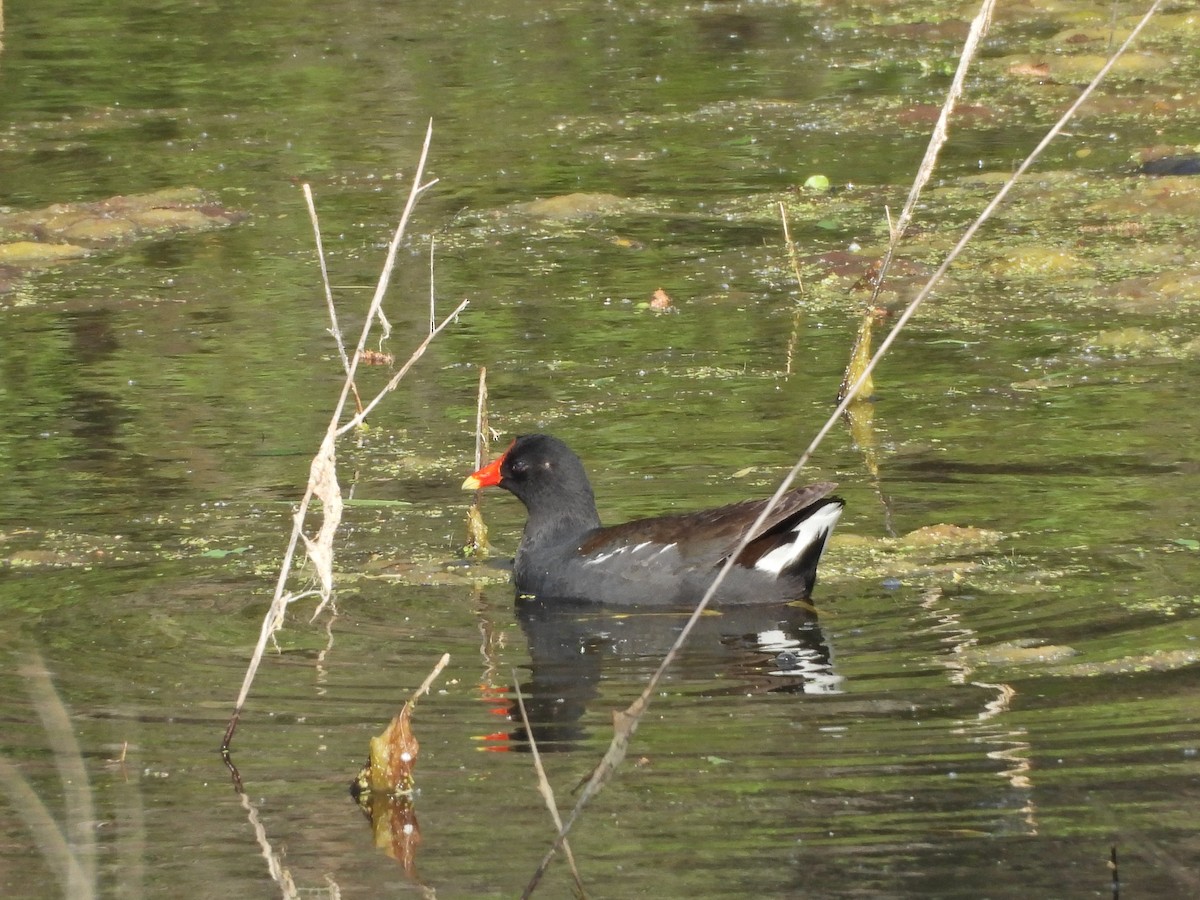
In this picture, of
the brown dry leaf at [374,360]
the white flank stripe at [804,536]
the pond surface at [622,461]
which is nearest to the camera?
the pond surface at [622,461]

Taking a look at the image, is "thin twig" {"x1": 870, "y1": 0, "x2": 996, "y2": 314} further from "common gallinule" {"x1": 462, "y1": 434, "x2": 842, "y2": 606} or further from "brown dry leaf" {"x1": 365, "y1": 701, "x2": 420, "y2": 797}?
"brown dry leaf" {"x1": 365, "y1": 701, "x2": 420, "y2": 797}

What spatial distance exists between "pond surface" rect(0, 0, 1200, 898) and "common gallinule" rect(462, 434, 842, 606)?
0.16 meters

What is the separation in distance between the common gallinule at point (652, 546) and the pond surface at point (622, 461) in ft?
0.51

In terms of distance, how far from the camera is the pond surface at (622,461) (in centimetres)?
438

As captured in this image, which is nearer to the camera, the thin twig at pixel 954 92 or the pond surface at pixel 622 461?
the pond surface at pixel 622 461

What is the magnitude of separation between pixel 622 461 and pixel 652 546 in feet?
3.65

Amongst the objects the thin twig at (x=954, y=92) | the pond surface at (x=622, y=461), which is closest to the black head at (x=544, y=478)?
the pond surface at (x=622, y=461)

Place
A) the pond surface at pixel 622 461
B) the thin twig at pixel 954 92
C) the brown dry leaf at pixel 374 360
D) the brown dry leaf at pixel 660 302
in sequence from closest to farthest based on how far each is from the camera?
the pond surface at pixel 622 461 → the thin twig at pixel 954 92 → the brown dry leaf at pixel 374 360 → the brown dry leaf at pixel 660 302

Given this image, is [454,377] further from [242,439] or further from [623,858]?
[623,858]

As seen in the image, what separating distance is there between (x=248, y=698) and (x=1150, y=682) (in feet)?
7.32

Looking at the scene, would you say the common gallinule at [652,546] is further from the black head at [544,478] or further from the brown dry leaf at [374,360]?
the brown dry leaf at [374,360]

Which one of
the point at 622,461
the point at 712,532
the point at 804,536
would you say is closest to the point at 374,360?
the point at 622,461

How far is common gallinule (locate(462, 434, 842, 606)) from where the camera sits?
20.1 ft

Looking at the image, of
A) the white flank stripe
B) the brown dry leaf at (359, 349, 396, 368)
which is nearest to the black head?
the white flank stripe
